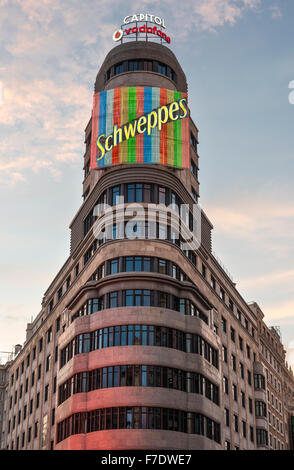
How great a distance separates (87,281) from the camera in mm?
71875

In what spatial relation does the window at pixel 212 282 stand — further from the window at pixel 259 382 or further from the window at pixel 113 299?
the window at pixel 113 299

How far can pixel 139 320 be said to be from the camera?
61625 mm

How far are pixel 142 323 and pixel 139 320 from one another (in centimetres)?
40

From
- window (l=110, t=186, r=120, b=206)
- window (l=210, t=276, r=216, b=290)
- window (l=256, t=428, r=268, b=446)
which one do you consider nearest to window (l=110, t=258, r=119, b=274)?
window (l=110, t=186, r=120, b=206)

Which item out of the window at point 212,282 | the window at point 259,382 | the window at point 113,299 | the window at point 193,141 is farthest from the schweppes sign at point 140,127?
the window at point 259,382

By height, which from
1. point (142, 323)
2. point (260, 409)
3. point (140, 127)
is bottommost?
point (260, 409)

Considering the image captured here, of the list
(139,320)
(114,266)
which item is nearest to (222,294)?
(114,266)

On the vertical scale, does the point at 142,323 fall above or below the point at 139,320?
below

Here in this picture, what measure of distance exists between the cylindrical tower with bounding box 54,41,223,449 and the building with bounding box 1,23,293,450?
118 mm

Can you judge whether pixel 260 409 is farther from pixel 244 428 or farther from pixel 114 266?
pixel 114 266

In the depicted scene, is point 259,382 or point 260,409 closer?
point 260,409

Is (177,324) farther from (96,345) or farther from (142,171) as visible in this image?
(142,171)

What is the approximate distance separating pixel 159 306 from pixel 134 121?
2147cm

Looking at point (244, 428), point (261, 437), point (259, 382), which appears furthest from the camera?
point (259, 382)
